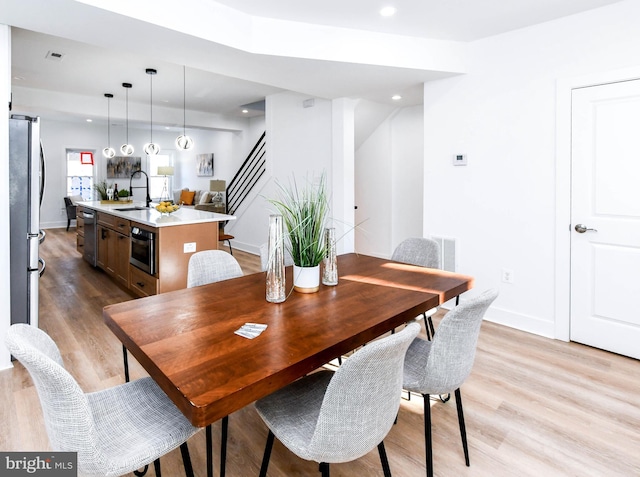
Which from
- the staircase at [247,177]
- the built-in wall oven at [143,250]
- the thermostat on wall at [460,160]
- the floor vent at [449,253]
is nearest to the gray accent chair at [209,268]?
the built-in wall oven at [143,250]

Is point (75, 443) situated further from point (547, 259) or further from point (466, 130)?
point (466, 130)

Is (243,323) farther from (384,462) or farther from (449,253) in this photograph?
(449,253)

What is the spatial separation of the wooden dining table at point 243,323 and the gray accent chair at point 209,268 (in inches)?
7.8

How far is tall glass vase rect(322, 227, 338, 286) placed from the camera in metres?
1.95

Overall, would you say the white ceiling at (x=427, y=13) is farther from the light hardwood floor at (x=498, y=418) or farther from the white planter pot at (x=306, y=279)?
the light hardwood floor at (x=498, y=418)

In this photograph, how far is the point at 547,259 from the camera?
322 centimetres

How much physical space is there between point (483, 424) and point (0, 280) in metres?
3.12

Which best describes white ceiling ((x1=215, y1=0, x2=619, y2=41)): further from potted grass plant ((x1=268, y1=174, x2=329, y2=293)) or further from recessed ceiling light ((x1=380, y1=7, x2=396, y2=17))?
potted grass plant ((x1=268, y1=174, x2=329, y2=293))

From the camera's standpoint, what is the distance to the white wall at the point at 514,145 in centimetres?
294

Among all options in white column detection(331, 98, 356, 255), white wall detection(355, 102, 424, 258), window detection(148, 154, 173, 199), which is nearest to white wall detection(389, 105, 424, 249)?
white wall detection(355, 102, 424, 258)

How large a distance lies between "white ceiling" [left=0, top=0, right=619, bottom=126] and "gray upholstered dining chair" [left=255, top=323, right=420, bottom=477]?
2.52 metres

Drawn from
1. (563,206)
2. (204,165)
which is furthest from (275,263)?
(204,165)

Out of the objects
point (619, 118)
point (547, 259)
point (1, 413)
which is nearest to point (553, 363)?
point (547, 259)

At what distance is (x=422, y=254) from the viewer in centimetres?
275
